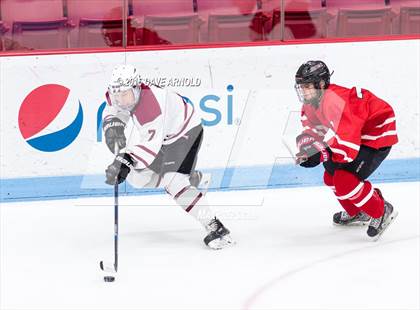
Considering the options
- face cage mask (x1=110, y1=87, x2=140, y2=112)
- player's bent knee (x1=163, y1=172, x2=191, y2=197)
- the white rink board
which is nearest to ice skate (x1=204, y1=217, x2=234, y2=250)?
player's bent knee (x1=163, y1=172, x2=191, y2=197)

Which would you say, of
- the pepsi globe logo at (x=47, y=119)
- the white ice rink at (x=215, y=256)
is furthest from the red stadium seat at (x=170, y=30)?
the white ice rink at (x=215, y=256)

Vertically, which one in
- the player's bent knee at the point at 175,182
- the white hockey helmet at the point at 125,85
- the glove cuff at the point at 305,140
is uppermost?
the white hockey helmet at the point at 125,85

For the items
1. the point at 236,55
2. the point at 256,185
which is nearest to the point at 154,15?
the point at 236,55

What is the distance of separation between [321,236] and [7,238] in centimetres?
146

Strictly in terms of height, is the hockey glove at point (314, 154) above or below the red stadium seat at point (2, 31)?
below

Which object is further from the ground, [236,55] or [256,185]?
[236,55]

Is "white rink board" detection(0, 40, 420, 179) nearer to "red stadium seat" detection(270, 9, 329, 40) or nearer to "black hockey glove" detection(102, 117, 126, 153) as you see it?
"red stadium seat" detection(270, 9, 329, 40)

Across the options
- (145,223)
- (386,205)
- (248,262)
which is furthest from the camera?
(145,223)

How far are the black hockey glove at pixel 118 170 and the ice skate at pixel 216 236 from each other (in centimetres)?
51

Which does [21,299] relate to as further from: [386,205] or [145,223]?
[386,205]

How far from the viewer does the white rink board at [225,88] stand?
521 centimetres

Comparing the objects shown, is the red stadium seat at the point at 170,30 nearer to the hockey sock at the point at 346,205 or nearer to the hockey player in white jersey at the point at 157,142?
the hockey player in white jersey at the point at 157,142

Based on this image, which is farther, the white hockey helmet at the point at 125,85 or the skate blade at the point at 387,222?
the skate blade at the point at 387,222

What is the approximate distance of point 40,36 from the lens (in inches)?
209
